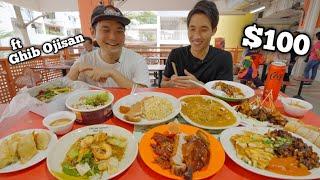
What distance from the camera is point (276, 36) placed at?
2.88 m

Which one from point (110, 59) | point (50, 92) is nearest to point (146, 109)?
point (50, 92)

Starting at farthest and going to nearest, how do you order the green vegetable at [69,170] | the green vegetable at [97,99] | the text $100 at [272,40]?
1. the text $100 at [272,40]
2. the green vegetable at [97,99]
3. the green vegetable at [69,170]

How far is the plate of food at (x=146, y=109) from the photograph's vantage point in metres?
1.09

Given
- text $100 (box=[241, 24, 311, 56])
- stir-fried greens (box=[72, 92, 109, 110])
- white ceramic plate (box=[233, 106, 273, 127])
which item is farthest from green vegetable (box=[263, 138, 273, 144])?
text $100 (box=[241, 24, 311, 56])

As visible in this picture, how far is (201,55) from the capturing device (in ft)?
7.03

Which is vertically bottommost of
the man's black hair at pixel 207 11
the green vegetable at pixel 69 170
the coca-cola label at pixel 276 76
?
the green vegetable at pixel 69 170

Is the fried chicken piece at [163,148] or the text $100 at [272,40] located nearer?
the fried chicken piece at [163,148]

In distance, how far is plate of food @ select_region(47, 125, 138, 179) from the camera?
720 mm

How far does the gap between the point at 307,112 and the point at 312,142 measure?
38 cm

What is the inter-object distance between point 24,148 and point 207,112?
96cm

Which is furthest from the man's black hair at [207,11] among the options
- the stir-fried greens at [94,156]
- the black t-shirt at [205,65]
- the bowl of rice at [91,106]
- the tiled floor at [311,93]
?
the tiled floor at [311,93]

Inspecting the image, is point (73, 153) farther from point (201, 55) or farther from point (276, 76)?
point (201, 55)

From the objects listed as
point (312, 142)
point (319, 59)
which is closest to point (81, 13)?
point (312, 142)

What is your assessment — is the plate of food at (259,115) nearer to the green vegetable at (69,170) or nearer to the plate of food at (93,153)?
the plate of food at (93,153)
